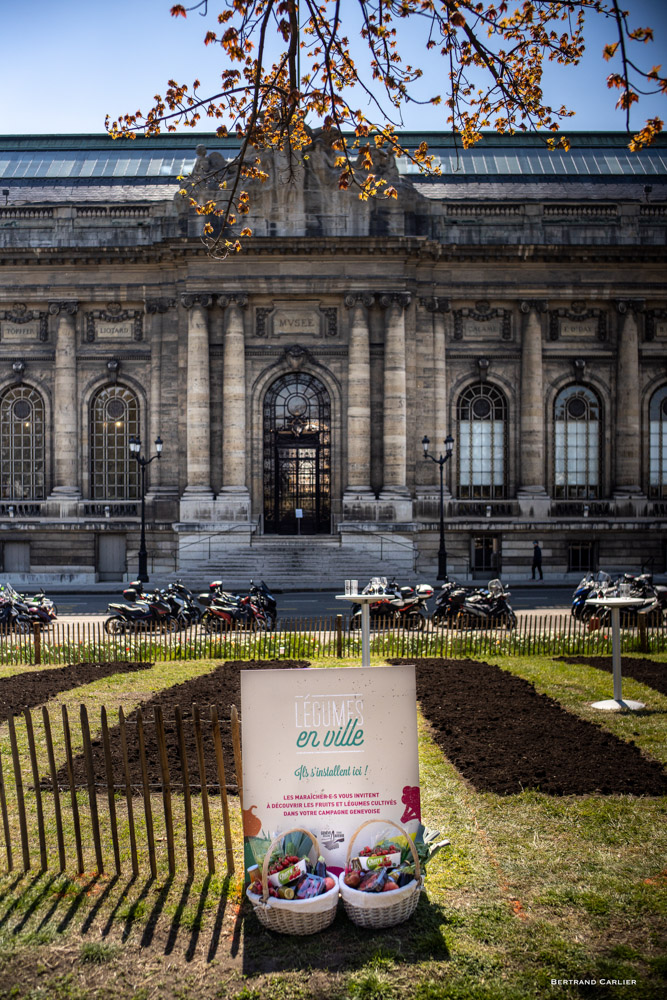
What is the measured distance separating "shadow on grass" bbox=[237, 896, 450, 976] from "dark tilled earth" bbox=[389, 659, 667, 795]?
10.1 feet

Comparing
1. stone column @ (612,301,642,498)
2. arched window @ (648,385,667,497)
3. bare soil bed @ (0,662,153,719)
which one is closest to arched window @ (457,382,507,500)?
stone column @ (612,301,642,498)

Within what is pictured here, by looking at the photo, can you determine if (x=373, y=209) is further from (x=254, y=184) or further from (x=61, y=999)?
(x=61, y=999)

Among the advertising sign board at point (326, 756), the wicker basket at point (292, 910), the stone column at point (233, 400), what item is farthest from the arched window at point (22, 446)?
the wicker basket at point (292, 910)

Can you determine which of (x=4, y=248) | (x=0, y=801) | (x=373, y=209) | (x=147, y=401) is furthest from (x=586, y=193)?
(x=0, y=801)

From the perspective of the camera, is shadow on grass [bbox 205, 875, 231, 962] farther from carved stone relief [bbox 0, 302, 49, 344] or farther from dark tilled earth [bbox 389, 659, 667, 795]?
carved stone relief [bbox 0, 302, 49, 344]

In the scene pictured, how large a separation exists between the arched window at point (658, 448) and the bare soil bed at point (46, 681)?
32.2 meters

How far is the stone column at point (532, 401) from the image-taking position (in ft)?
134

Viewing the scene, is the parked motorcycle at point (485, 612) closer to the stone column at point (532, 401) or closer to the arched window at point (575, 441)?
the stone column at point (532, 401)

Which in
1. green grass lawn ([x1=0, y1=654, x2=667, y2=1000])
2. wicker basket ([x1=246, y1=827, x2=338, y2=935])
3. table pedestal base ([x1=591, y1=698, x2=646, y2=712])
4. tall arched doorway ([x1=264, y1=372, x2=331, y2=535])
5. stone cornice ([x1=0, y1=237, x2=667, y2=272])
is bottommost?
table pedestal base ([x1=591, y1=698, x2=646, y2=712])

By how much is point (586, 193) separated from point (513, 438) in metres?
15.5

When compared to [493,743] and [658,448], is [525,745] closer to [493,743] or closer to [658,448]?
[493,743]

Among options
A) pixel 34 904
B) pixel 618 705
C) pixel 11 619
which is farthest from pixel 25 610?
pixel 34 904

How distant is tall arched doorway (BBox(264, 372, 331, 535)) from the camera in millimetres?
41250

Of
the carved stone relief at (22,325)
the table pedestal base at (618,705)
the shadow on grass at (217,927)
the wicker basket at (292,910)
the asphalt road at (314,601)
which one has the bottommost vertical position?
the asphalt road at (314,601)
